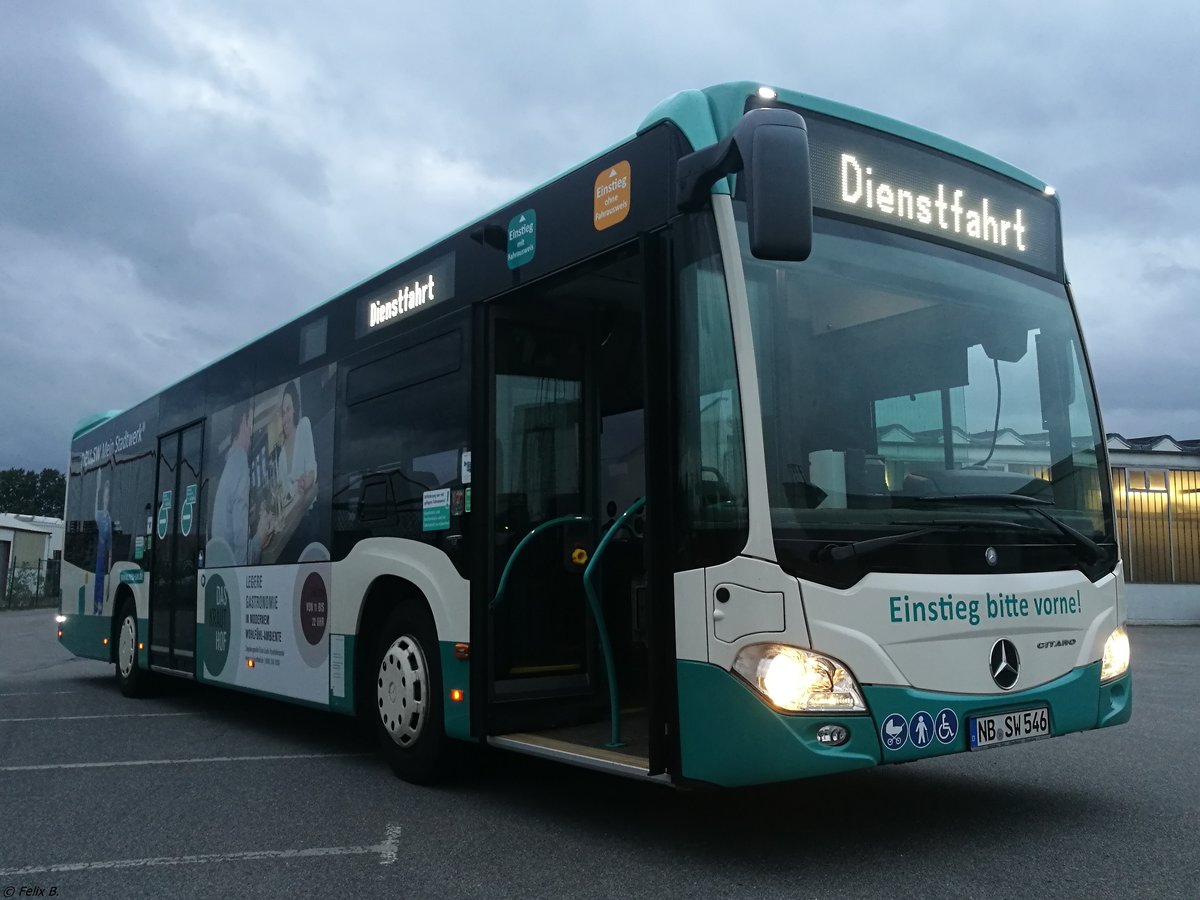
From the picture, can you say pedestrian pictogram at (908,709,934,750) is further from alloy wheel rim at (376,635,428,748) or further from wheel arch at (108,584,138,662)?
wheel arch at (108,584,138,662)

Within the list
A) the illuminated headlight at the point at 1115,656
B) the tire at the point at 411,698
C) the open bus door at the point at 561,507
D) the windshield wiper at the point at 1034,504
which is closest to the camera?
the windshield wiper at the point at 1034,504

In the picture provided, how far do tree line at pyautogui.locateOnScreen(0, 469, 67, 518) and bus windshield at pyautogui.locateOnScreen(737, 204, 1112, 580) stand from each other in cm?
11985

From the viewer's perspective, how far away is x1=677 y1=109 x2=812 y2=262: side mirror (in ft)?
13.5

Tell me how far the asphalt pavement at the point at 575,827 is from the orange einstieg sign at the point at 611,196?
278 cm

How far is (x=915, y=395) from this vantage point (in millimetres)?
4770

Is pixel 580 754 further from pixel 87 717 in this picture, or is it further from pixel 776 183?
pixel 87 717

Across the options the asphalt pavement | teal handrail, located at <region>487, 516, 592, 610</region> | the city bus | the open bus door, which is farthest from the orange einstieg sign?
the asphalt pavement

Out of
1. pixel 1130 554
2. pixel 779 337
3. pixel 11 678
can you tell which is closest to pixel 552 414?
pixel 779 337

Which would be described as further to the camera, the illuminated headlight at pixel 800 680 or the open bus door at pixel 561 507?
the open bus door at pixel 561 507

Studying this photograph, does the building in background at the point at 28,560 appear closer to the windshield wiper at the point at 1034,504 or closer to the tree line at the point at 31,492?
the windshield wiper at the point at 1034,504

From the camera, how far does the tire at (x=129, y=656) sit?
11.0 meters

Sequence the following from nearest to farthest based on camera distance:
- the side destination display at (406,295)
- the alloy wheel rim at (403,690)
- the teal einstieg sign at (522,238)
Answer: the teal einstieg sign at (522,238) → the alloy wheel rim at (403,690) → the side destination display at (406,295)

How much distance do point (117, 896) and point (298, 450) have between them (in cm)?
392

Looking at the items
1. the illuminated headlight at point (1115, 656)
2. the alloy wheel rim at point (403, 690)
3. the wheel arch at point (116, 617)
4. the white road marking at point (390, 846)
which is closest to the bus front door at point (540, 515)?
the alloy wheel rim at point (403, 690)
